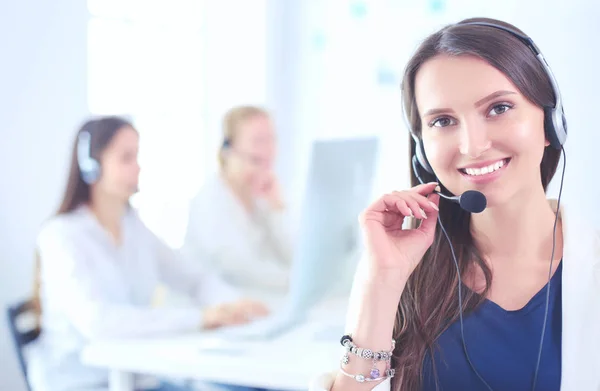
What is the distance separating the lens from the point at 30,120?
→ 7.82ft

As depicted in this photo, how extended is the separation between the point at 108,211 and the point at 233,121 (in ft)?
2.80

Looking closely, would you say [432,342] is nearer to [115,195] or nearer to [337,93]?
[115,195]

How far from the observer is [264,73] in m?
3.86

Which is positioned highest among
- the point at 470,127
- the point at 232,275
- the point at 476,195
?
the point at 470,127

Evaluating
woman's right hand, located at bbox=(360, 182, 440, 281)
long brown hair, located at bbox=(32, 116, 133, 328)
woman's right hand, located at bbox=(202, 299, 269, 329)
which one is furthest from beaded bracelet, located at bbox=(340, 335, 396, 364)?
long brown hair, located at bbox=(32, 116, 133, 328)

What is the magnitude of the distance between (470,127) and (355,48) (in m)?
2.68

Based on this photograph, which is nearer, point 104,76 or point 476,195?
point 476,195

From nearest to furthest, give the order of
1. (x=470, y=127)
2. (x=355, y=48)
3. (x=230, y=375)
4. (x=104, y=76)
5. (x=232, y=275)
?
1. (x=470, y=127)
2. (x=230, y=375)
3. (x=232, y=275)
4. (x=104, y=76)
5. (x=355, y=48)

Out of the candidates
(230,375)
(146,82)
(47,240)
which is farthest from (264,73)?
(230,375)

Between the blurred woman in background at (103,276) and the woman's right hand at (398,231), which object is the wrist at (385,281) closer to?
the woman's right hand at (398,231)

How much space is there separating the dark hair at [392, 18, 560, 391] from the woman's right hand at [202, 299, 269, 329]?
71cm

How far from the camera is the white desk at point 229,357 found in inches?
57.1

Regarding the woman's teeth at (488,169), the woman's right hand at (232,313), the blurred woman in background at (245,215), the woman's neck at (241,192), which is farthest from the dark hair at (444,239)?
the woman's neck at (241,192)

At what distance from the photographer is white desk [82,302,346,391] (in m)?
1.45
